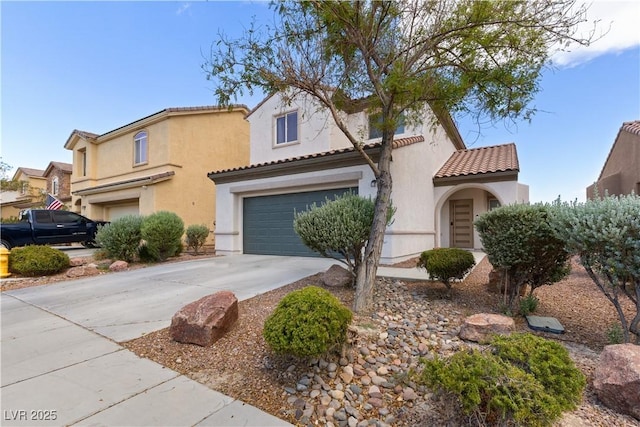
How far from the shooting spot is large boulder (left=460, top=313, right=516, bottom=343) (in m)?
3.46

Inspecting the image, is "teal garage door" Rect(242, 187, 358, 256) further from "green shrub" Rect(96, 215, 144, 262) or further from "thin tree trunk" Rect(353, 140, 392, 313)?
"thin tree trunk" Rect(353, 140, 392, 313)

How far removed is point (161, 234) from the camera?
9883 mm

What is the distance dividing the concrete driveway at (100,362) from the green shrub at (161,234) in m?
2.87

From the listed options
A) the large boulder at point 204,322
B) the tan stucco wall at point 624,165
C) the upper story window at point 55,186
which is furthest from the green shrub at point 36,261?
the upper story window at point 55,186

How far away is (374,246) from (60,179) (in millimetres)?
30890

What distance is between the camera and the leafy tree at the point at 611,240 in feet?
9.67

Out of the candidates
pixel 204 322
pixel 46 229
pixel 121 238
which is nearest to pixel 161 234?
pixel 121 238

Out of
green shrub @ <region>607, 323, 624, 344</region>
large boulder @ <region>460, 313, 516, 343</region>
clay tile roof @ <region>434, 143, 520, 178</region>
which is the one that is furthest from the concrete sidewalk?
clay tile roof @ <region>434, 143, 520, 178</region>

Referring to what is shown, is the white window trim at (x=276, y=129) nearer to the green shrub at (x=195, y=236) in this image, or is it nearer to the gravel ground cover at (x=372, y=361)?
the green shrub at (x=195, y=236)

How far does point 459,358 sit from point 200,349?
116 inches

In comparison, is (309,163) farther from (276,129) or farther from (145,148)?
(145,148)

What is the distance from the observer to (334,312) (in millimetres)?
2922

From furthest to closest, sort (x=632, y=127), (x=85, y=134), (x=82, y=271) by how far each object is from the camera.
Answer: (x=85, y=134), (x=632, y=127), (x=82, y=271)

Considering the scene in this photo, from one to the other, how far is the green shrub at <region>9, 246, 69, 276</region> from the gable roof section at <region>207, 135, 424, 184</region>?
5.87 meters
